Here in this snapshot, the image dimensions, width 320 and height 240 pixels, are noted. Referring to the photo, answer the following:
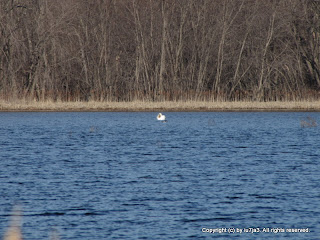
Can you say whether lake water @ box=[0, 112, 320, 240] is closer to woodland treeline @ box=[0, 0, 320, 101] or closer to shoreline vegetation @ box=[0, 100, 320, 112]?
shoreline vegetation @ box=[0, 100, 320, 112]

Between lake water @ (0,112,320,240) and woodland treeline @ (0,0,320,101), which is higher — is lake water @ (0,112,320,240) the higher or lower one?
the lower one

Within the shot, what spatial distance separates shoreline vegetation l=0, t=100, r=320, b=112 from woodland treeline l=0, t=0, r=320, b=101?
63.2 inches

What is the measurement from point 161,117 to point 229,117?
31.0 ft

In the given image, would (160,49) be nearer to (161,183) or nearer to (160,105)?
(160,105)

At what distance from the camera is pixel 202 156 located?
83.0 ft

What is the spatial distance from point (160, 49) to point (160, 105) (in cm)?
724

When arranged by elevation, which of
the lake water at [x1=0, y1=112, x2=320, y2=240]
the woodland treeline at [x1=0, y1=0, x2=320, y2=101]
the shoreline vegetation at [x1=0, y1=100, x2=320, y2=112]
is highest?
the woodland treeline at [x1=0, y1=0, x2=320, y2=101]

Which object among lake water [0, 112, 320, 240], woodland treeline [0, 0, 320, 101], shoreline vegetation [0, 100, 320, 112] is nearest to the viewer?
lake water [0, 112, 320, 240]

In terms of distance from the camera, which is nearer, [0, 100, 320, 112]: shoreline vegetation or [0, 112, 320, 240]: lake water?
[0, 112, 320, 240]: lake water

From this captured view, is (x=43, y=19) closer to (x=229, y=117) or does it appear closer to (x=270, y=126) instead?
(x=229, y=117)

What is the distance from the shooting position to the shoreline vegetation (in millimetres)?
47594

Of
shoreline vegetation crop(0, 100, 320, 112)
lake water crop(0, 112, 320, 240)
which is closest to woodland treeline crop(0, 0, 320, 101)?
shoreline vegetation crop(0, 100, 320, 112)

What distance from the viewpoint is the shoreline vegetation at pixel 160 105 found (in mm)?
47594

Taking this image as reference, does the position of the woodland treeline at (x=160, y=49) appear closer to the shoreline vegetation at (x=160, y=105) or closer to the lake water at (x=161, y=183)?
the shoreline vegetation at (x=160, y=105)
